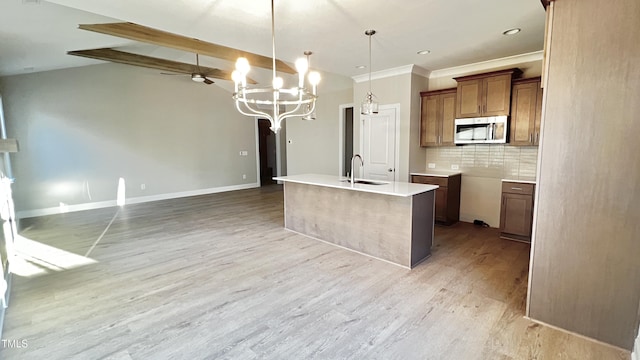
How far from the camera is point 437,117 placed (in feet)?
16.3

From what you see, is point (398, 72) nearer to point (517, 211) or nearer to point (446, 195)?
point (446, 195)

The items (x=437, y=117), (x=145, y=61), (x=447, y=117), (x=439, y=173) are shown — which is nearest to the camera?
(x=447, y=117)

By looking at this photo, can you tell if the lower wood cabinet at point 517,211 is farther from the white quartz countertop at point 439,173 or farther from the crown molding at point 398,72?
the crown molding at point 398,72

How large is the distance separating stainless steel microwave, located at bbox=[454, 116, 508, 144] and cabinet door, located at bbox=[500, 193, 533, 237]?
33.7 inches

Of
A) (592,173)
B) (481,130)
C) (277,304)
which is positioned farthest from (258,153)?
(592,173)

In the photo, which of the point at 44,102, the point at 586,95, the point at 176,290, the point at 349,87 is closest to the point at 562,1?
the point at 586,95

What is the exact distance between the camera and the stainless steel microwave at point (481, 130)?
14.0 ft

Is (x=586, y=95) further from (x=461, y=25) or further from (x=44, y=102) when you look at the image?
(x=44, y=102)

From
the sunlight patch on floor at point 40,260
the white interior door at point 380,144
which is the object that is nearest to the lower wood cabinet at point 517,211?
the white interior door at point 380,144

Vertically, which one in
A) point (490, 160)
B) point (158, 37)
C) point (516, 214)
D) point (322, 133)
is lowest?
point (516, 214)

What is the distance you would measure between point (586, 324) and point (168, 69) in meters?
7.64

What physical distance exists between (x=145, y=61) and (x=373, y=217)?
5.75 metres

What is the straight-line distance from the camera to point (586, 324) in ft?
6.78

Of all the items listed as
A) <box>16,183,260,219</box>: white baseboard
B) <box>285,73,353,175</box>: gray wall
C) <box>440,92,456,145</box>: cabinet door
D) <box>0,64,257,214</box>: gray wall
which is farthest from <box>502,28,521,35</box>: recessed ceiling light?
<box>16,183,260,219</box>: white baseboard
